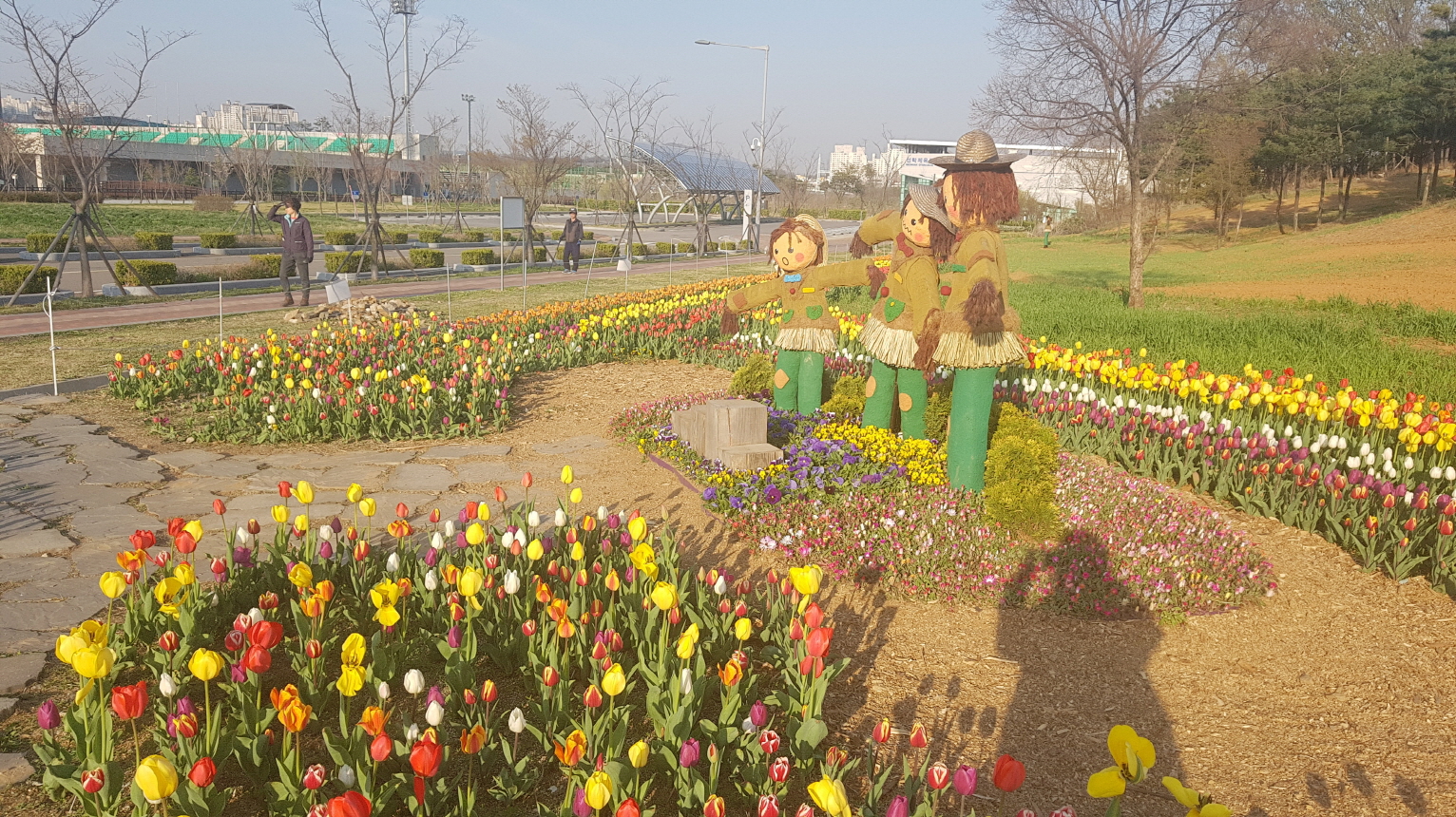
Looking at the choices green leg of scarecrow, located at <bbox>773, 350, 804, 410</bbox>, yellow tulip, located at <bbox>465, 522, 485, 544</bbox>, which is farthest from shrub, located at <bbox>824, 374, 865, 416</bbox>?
yellow tulip, located at <bbox>465, 522, 485, 544</bbox>

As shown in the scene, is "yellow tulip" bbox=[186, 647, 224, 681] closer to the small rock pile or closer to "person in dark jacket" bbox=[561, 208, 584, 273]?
the small rock pile

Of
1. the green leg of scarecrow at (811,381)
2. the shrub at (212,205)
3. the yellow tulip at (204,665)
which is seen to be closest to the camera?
the yellow tulip at (204,665)

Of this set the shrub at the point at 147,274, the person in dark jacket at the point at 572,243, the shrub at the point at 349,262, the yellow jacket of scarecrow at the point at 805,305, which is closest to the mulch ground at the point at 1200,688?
the yellow jacket of scarecrow at the point at 805,305

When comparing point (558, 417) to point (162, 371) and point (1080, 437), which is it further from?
point (1080, 437)

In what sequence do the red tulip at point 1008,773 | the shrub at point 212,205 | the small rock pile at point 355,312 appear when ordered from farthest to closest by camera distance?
the shrub at point 212,205 < the small rock pile at point 355,312 < the red tulip at point 1008,773

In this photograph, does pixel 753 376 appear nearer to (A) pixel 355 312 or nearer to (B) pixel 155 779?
(B) pixel 155 779

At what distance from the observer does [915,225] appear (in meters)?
5.79

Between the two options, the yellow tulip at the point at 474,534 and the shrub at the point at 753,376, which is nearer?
the yellow tulip at the point at 474,534

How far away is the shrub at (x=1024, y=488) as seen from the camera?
5.14m

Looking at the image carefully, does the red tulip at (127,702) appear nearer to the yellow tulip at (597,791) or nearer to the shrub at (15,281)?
the yellow tulip at (597,791)

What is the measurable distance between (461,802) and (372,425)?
485cm

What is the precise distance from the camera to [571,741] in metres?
2.31

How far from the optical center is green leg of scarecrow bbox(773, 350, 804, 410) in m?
6.90

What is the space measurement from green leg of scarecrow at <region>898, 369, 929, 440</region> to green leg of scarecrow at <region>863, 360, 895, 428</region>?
0.09m
